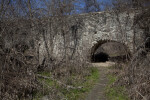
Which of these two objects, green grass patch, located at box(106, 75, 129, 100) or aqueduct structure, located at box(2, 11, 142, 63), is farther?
aqueduct structure, located at box(2, 11, 142, 63)

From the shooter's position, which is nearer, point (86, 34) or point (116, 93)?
point (116, 93)

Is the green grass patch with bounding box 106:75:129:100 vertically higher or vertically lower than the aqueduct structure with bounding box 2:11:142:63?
lower

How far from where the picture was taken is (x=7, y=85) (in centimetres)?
362

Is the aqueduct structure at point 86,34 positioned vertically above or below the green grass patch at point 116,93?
above

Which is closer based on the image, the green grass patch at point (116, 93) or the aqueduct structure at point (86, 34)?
the green grass patch at point (116, 93)

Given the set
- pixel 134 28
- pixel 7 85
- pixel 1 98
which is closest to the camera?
pixel 1 98

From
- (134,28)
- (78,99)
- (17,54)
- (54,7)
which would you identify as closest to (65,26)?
(54,7)

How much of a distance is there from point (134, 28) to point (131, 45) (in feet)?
2.94

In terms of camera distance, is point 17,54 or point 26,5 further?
point 26,5

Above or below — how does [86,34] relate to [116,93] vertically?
above

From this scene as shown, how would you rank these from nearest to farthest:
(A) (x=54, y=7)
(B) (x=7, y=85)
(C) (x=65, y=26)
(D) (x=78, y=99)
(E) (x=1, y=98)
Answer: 1. (E) (x=1, y=98)
2. (B) (x=7, y=85)
3. (D) (x=78, y=99)
4. (A) (x=54, y=7)
5. (C) (x=65, y=26)

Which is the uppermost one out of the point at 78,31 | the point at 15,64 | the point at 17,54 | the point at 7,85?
the point at 78,31

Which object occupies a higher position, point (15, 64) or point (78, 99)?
point (15, 64)

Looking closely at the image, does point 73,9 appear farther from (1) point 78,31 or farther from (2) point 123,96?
(2) point 123,96
